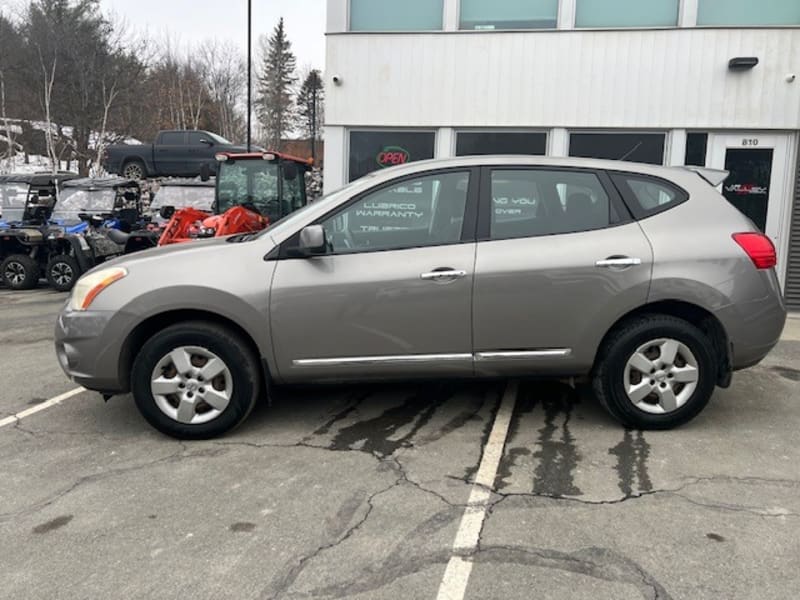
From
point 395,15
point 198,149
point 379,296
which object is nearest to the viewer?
point 379,296

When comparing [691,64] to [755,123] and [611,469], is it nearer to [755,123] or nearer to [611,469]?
[755,123]

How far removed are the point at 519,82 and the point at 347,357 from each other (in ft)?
21.6

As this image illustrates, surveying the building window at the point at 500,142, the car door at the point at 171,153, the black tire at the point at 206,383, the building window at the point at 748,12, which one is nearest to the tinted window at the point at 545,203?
the black tire at the point at 206,383

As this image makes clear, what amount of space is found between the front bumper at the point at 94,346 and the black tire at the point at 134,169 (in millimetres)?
20149

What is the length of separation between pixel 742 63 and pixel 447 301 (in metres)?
7.04

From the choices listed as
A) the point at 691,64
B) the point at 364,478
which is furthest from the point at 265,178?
the point at 364,478

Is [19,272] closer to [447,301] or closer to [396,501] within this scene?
[447,301]

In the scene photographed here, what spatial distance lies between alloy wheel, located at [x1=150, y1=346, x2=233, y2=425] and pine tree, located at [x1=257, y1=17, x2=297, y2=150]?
44.9m

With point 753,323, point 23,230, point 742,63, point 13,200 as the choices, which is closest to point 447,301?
point 753,323

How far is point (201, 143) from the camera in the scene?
22031 millimetres

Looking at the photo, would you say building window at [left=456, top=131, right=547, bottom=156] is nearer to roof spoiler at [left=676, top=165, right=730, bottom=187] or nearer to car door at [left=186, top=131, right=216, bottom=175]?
roof spoiler at [left=676, top=165, right=730, bottom=187]

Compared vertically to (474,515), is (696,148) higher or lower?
higher

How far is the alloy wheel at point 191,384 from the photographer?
4.12 m

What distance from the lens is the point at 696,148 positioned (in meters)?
9.25
